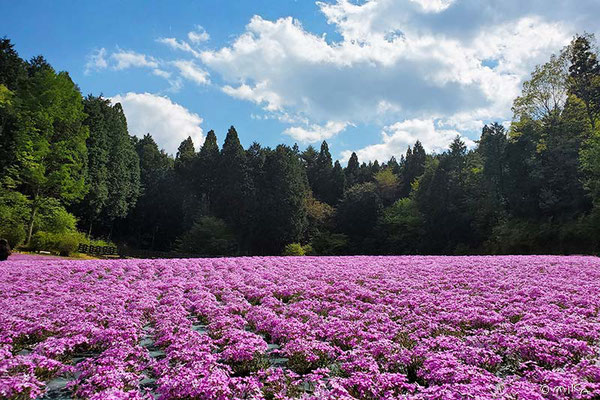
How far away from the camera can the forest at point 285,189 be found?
112 ft

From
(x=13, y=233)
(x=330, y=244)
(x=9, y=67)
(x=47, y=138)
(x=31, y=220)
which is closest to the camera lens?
(x=13, y=233)

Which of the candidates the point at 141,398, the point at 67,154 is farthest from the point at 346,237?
the point at 141,398

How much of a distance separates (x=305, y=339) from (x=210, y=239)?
45.2m

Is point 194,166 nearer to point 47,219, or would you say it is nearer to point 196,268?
point 47,219

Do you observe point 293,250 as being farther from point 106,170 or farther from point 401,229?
point 106,170

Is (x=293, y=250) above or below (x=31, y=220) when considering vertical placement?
below

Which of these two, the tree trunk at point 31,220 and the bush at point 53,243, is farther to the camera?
the bush at point 53,243

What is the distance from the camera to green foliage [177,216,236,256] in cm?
4950

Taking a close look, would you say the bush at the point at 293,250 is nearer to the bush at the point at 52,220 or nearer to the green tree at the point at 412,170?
the bush at the point at 52,220

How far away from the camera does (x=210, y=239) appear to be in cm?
5066

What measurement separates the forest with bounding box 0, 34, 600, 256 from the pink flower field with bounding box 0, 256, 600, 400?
80.0 feet

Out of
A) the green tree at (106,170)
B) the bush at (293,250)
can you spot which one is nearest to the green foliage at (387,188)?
the bush at (293,250)

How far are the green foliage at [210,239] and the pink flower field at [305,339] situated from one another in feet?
116

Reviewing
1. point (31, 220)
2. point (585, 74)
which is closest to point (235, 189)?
point (31, 220)
